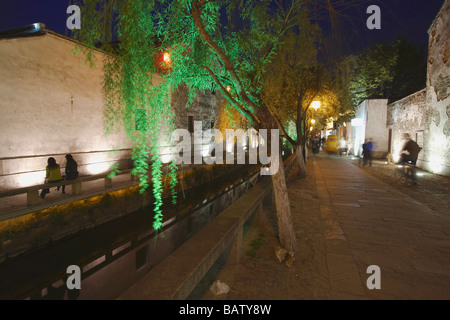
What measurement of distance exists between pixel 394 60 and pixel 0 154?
2755 centimetres

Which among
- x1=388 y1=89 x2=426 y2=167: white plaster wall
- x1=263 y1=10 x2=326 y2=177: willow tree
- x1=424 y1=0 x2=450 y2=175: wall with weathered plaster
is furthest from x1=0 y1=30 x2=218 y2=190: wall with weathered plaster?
x1=388 y1=89 x2=426 y2=167: white plaster wall

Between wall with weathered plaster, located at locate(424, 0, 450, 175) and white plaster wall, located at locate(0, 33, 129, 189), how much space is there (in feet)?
50.4

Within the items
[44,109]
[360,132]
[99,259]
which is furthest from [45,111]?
[360,132]

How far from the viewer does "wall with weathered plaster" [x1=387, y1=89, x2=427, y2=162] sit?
43.9 feet

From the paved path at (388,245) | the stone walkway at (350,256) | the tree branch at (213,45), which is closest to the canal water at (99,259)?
the stone walkway at (350,256)

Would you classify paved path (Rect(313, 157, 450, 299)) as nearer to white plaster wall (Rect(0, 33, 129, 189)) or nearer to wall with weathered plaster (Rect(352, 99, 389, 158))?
white plaster wall (Rect(0, 33, 129, 189))

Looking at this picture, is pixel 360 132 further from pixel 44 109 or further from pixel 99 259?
pixel 44 109

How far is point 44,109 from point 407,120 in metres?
19.0

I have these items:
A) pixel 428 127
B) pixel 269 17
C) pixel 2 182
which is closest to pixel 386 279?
pixel 269 17

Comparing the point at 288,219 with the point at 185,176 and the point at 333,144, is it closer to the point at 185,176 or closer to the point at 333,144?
the point at 185,176

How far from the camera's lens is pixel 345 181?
1042 cm

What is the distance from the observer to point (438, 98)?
1129 centimetres

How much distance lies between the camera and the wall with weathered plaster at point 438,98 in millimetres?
10617

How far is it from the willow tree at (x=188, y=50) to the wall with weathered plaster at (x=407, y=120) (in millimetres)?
10737
